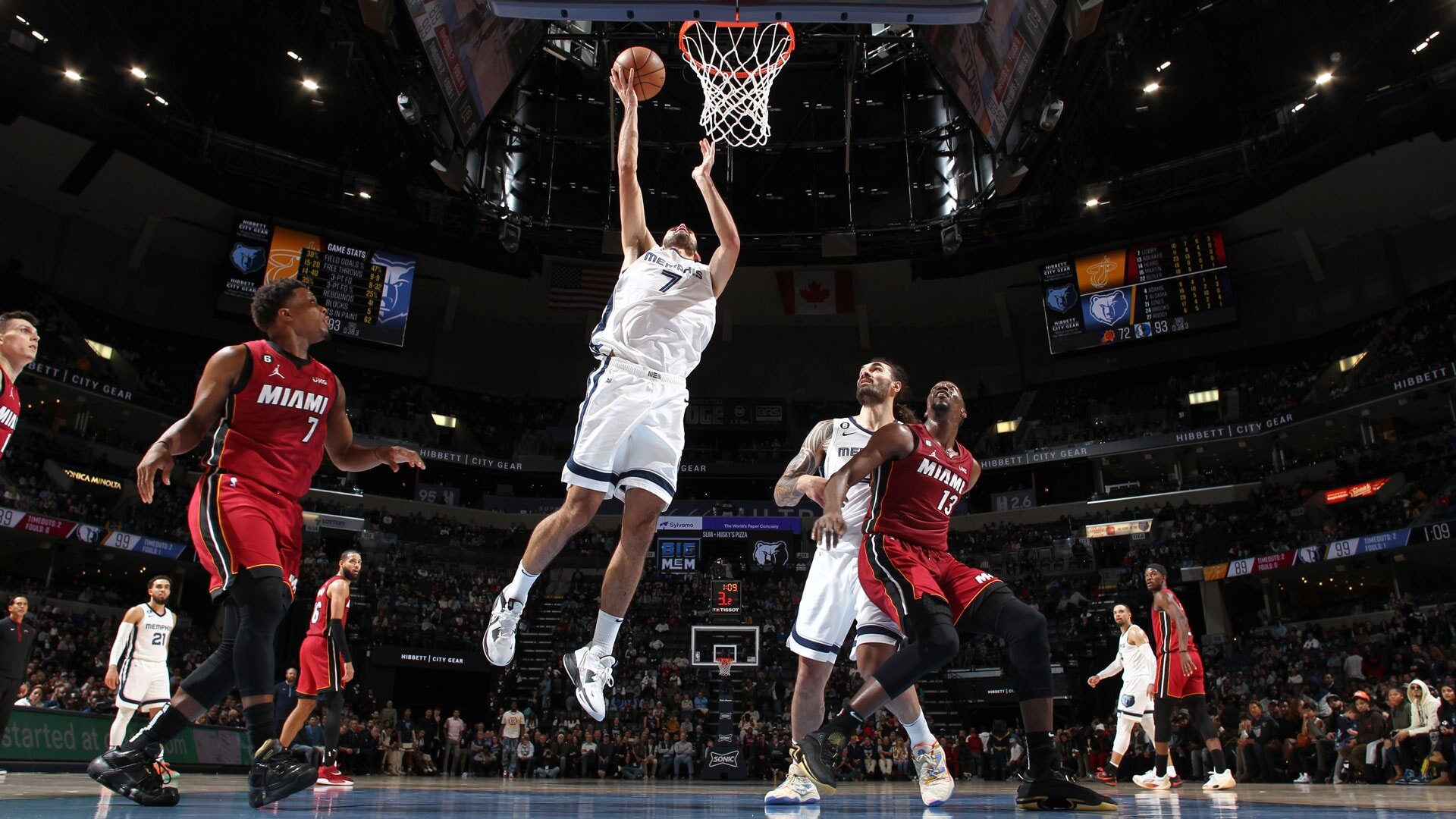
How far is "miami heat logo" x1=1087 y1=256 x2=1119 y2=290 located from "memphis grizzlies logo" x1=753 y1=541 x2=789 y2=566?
1158 centimetres

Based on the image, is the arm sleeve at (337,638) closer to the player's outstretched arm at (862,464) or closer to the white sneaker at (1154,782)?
the player's outstretched arm at (862,464)

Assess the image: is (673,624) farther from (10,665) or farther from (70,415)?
(10,665)

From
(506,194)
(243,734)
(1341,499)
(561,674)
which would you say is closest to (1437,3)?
(1341,499)

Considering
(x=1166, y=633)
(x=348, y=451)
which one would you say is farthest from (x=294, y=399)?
(x=1166, y=633)

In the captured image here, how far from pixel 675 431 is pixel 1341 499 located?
2711 centimetres

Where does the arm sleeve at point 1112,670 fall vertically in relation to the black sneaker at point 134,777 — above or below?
above

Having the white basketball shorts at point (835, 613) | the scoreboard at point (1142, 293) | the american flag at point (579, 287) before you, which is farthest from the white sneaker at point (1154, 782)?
the american flag at point (579, 287)

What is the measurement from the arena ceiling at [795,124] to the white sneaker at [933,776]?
47.2 feet

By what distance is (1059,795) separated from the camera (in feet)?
14.0

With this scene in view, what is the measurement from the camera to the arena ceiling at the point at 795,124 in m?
19.6

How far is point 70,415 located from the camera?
27.6m

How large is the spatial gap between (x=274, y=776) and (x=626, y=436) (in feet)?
6.69

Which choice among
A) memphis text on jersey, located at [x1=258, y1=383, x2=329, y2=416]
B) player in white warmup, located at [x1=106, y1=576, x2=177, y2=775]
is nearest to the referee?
memphis text on jersey, located at [x1=258, y1=383, x2=329, y2=416]

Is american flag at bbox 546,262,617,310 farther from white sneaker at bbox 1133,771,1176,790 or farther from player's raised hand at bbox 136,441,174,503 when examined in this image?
player's raised hand at bbox 136,441,174,503
